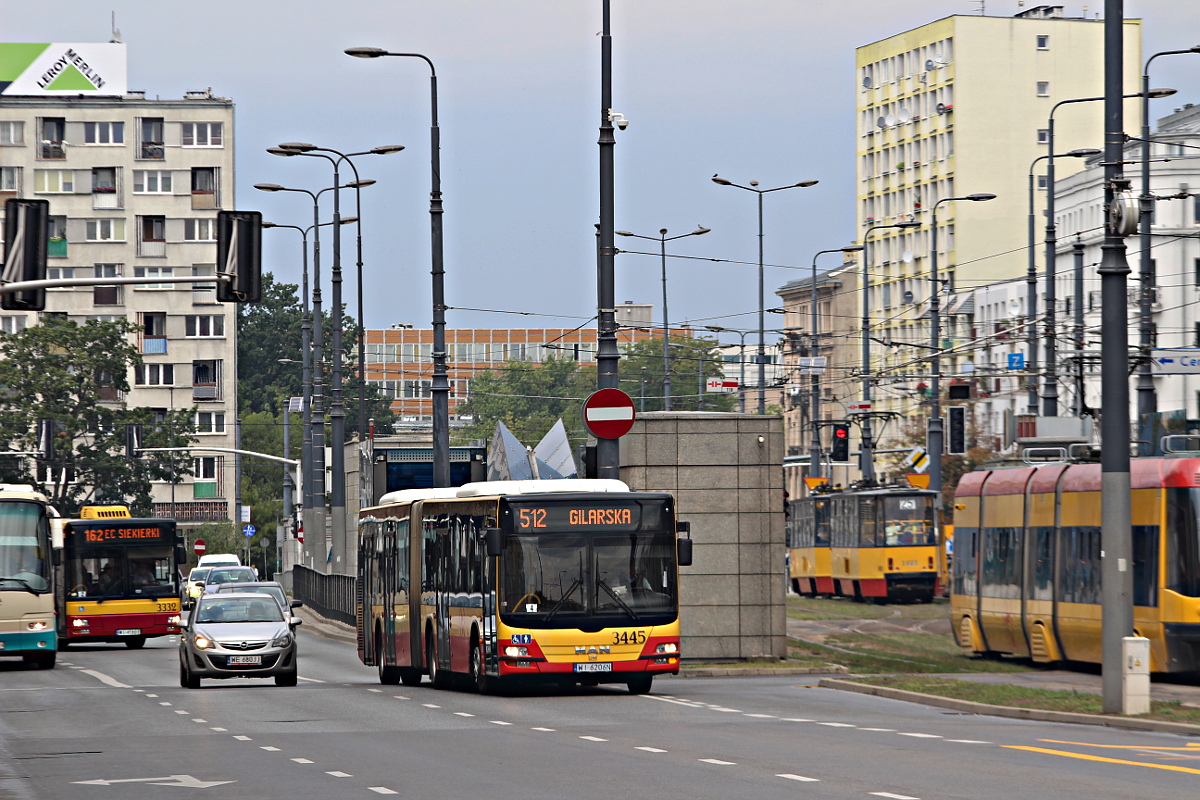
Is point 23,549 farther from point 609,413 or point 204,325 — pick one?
point 204,325

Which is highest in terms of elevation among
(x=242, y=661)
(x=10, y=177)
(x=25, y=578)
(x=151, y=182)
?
(x=10, y=177)

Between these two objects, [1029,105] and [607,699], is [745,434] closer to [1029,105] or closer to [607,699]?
[607,699]

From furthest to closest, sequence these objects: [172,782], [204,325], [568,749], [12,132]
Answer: [204,325]
[12,132]
[568,749]
[172,782]

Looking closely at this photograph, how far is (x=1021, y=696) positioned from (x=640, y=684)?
4722 mm

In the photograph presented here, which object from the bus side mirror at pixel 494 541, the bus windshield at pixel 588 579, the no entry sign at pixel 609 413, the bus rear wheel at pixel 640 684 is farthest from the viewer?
the no entry sign at pixel 609 413

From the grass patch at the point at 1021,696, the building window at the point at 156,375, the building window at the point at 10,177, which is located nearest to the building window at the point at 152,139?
the building window at the point at 10,177

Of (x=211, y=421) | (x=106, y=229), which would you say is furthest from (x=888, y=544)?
(x=211, y=421)

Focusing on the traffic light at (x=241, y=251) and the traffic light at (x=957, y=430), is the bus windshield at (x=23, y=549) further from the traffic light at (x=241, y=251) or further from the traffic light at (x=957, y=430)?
the traffic light at (x=957, y=430)

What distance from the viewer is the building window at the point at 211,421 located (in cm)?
11994

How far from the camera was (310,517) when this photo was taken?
62.0 metres

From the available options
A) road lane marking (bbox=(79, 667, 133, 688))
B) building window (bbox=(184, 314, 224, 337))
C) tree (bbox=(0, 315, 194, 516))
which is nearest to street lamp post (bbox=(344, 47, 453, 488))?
road lane marking (bbox=(79, 667, 133, 688))

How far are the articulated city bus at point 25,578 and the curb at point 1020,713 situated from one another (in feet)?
49.1

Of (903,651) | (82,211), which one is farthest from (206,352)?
(903,651)

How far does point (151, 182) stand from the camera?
381 ft
